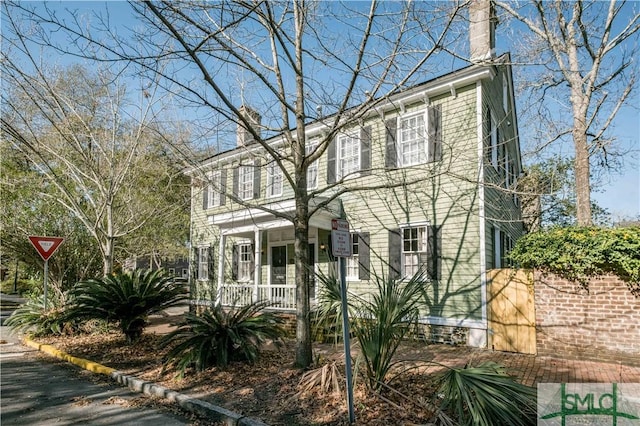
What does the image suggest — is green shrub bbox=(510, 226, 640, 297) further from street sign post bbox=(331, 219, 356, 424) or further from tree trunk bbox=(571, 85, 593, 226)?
street sign post bbox=(331, 219, 356, 424)

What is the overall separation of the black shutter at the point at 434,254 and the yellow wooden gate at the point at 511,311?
4.04 ft

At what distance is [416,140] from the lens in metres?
10.6

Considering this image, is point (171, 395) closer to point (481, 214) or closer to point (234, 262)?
point (481, 214)

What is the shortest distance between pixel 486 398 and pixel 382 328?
136 centimetres

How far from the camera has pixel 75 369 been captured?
24.3ft

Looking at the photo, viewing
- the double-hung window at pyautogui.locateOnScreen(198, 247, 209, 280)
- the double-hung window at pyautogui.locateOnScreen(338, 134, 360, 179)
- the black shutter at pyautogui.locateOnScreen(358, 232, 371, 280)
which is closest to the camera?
the black shutter at pyautogui.locateOnScreen(358, 232, 371, 280)

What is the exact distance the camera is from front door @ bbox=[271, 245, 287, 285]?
549 inches

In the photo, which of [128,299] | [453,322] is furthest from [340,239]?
[453,322]

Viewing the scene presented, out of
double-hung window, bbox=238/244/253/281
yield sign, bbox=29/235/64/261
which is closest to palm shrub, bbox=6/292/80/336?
yield sign, bbox=29/235/64/261

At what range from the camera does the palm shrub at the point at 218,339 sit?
6.37 metres

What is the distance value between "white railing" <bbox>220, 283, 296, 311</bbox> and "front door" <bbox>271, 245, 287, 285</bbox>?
0.55 m

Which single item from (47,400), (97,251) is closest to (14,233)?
(97,251)

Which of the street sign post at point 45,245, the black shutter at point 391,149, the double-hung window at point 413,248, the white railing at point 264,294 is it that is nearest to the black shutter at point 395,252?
the double-hung window at point 413,248

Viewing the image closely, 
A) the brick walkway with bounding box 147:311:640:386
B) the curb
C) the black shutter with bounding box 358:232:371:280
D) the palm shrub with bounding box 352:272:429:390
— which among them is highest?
the black shutter with bounding box 358:232:371:280
